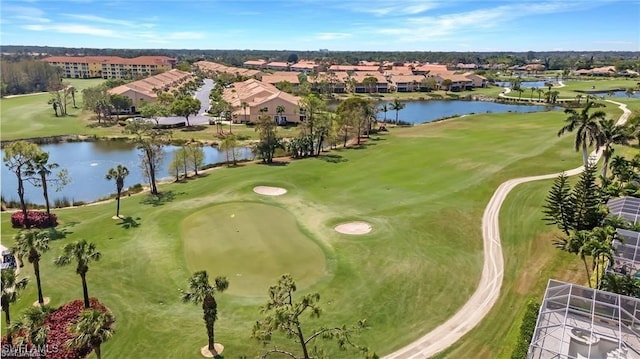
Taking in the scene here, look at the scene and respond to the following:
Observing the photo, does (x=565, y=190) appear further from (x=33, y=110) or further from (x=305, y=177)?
(x=33, y=110)

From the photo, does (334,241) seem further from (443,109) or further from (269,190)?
(443,109)

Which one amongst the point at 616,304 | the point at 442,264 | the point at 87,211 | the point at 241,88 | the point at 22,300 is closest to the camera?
the point at 616,304

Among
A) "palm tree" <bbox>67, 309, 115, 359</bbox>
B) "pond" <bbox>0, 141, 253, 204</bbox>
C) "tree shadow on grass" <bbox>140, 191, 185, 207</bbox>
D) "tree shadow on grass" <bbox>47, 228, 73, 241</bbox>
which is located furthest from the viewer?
"pond" <bbox>0, 141, 253, 204</bbox>

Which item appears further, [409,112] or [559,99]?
[559,99]

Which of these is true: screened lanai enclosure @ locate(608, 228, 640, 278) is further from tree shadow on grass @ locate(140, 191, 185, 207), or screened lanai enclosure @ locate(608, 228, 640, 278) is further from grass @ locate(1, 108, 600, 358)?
tree shadow on grass @ locate(140, 191, 185, 207)

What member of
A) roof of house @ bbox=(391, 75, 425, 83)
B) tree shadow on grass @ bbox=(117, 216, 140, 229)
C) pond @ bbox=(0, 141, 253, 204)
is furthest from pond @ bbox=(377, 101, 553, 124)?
tree shadow on grass @ bbox=(117, 216, 140, 229)

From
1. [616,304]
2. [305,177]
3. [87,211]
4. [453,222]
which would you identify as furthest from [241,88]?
[616,304]

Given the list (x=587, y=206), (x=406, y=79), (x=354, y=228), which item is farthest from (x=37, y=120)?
(x=406, y=79)
